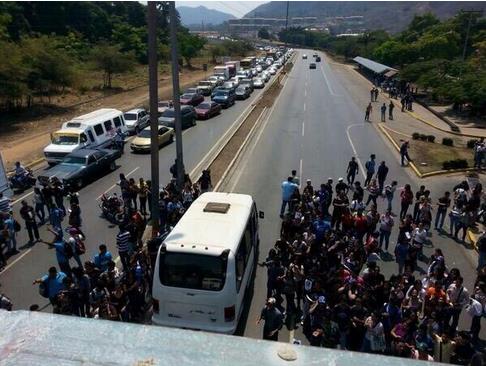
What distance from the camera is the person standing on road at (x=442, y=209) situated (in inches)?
614

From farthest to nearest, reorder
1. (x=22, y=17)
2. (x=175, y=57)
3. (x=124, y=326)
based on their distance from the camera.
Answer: (x=22, y=17)
(x=175, y=57)
(x=124, y=326)

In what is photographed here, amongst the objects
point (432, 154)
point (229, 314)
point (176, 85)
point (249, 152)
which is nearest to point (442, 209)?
point (229, 314)

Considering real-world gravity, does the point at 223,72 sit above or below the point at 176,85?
below

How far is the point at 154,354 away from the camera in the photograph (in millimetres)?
2135

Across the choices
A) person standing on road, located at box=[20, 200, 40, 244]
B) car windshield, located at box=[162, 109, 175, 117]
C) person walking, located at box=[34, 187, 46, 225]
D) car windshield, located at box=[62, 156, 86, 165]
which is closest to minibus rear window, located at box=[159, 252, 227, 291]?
person standing on road, located at box=[20, 200, 40, 244]

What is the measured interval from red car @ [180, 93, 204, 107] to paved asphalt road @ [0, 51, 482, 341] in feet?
10.6

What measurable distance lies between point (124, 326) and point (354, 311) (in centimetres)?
766

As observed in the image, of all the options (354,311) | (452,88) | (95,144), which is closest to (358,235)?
(354,311)

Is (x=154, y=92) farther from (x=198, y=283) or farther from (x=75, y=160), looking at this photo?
(x=75, y=160)

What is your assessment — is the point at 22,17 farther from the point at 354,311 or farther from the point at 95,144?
the point at 354,311

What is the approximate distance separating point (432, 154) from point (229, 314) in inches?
824

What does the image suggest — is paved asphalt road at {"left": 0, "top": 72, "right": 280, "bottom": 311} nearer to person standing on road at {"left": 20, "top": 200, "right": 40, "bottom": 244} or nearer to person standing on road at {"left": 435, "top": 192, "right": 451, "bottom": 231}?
person standing on road at {"left": 20, "top": 200, "right": 40, "bottom": 244}

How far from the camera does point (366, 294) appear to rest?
9.87 m

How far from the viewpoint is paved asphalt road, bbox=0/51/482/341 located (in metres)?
13.1
